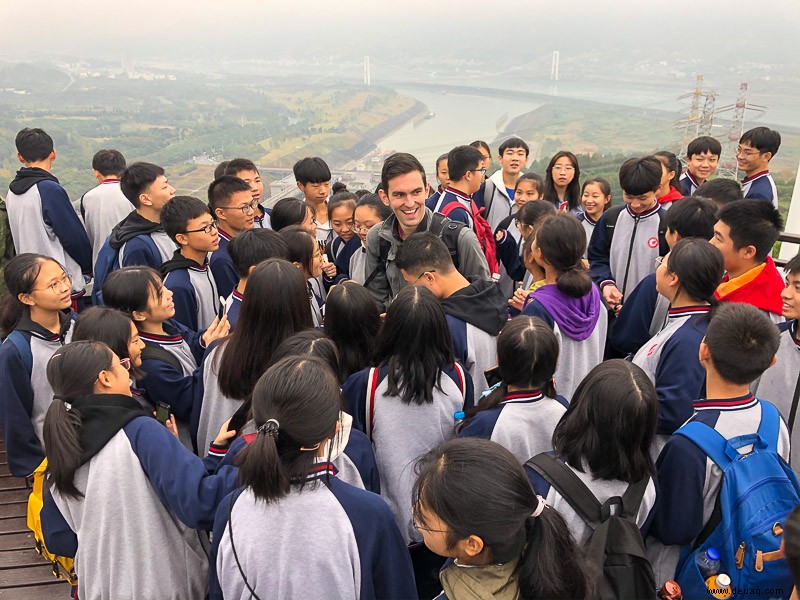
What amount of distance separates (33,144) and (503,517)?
4.29 meters

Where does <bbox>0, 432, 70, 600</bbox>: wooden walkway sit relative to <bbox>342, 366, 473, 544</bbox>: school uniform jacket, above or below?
below

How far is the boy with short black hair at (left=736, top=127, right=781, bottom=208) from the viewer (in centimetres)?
447

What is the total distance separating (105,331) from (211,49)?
21.6 feet

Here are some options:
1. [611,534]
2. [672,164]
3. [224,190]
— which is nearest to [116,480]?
[611,534]

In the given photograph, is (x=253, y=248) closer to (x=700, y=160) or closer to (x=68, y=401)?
(x=68, y=401)

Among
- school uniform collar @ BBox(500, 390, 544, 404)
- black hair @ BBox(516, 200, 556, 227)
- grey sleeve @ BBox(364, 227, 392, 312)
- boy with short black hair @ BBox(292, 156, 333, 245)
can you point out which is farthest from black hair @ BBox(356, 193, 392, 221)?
school uniform collar @ BBox(500, 390, 544, 404)

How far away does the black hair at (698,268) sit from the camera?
2299mm

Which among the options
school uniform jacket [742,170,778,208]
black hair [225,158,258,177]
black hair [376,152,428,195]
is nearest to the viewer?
black hair [376,152,428,195]

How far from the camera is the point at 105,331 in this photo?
6.94 feet

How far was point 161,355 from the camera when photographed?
244 centimetres

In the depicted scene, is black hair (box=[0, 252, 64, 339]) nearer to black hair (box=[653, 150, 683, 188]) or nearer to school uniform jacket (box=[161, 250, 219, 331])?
school uniform jacket (box=[161, 250, 219, 331])

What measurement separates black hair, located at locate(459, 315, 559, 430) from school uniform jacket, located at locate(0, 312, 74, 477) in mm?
1971

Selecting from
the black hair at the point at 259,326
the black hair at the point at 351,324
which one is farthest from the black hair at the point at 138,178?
the black hair at the point at 351,324

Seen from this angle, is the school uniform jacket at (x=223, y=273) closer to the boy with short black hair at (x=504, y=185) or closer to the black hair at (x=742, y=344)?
the boy with short black hair at (x=504, y=185)
